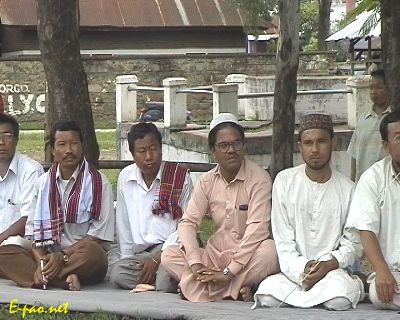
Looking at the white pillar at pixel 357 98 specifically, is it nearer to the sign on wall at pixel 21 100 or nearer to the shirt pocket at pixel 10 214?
the shirt pocket at pixel 10 214

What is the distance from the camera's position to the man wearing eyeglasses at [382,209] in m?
5.30

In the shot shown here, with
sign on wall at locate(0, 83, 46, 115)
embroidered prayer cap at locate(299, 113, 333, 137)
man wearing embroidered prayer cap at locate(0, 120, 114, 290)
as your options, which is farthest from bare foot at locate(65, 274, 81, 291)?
sign on wall at locate(0, 83, 46, 115)

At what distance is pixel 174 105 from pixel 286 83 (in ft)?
18.0

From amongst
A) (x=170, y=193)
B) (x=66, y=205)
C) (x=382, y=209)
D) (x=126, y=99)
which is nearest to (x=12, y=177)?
(x=66, y=205)

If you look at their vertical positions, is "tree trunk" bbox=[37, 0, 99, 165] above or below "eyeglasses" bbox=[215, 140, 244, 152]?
above

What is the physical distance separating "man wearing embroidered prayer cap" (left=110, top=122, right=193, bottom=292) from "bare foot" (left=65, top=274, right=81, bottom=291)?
265 mm

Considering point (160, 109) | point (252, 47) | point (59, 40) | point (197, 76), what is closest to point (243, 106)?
point (160, 109)

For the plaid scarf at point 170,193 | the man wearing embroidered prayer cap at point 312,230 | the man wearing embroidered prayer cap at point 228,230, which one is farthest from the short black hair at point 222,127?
the plaid scarf at point 170,193

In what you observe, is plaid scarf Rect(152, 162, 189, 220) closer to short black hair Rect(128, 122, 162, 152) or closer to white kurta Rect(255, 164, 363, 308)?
short black hair Rect(128, 122, 162, 152)

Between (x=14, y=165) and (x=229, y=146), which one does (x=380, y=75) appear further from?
(x=14, y=165)

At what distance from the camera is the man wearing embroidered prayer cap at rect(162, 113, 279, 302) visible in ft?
18.7

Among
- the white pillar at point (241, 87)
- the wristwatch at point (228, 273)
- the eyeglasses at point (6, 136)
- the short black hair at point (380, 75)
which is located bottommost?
the wristwatch at point (228, 273)

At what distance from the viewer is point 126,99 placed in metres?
16.4

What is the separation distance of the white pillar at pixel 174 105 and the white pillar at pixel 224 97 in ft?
2.84
